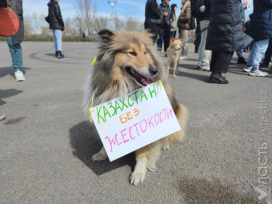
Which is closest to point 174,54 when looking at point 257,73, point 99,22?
point 257,73

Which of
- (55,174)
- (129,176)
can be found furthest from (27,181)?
(129,176)

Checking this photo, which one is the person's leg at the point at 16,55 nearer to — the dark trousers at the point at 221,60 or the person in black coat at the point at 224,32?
the person in black coat at the point at 224,32

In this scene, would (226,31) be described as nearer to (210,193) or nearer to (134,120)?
(134,120)

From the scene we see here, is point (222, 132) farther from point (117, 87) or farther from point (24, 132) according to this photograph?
point (24, 132)

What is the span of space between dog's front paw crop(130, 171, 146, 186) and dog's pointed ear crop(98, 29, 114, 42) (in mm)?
1430

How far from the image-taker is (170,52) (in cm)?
611

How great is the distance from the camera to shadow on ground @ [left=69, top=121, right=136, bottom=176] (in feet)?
6.08

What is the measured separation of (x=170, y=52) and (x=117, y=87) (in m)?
4.80

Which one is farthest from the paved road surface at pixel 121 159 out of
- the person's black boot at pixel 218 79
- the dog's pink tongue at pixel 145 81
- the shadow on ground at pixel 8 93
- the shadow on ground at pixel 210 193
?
the person's black boot at pixel 218 79

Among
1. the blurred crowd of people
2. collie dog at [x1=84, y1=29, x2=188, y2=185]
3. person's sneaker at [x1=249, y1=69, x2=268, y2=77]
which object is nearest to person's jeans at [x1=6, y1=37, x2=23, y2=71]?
the blurred crowd of people

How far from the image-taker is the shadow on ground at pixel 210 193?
1432mm

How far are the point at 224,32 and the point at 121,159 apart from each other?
401cm

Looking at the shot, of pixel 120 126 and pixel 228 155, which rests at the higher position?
pixel 120 126

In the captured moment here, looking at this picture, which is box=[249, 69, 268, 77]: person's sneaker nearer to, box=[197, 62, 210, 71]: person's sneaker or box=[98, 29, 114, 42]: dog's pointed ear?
box=[197, 62, 210, 71]: person's sneaker
